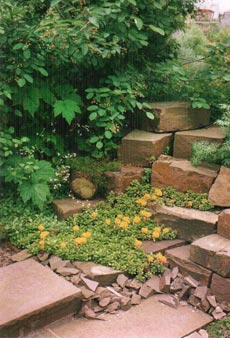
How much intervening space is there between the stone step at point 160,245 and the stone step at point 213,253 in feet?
1.11

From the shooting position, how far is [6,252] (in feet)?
12.9

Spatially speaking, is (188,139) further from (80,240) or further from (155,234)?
(80,240)

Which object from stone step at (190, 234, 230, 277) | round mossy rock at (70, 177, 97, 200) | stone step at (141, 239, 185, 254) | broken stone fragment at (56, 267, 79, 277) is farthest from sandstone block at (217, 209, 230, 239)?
round mossy rock at (70, 177, 97, 200)

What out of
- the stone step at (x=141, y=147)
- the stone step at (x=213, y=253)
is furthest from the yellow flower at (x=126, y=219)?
the stone step at (x=141, y=147)

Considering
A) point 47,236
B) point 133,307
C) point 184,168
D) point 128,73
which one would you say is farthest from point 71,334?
point 128,73

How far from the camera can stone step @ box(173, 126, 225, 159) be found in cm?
461

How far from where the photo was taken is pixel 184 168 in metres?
4.35

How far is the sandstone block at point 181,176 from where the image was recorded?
168 inches

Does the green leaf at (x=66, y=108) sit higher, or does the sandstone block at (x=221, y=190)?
the green leaf at (x=66, y=108)

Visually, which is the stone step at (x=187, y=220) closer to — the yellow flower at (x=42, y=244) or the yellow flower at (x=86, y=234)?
the yellow flower at (x=86, y=234)

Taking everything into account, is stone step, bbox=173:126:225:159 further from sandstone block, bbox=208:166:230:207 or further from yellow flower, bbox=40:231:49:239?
yellow flower, bbox=40:231:49:239

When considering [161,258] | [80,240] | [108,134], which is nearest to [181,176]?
[108,134]

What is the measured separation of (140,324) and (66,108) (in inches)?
88.7

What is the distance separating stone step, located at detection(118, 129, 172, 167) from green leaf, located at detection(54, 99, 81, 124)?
67 centimetres
